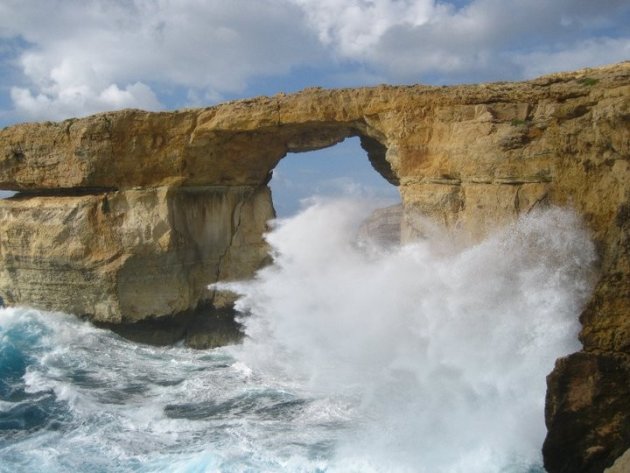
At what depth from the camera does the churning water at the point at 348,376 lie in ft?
29.1

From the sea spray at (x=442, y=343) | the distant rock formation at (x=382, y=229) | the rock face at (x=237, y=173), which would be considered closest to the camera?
the sea spray at (x=442, y=343)

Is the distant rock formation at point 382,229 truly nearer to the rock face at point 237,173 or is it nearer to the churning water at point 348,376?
the churning water at point 348,376

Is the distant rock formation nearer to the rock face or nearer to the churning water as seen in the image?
the churning water

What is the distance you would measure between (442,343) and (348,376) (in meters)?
2.22

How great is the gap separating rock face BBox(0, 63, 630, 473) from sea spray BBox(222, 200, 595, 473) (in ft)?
2.23

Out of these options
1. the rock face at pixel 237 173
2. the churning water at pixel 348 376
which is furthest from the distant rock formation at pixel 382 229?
the rock face at pixel 237 173

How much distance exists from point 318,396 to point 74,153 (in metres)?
7.45

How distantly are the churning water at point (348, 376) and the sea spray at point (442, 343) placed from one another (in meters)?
0.02

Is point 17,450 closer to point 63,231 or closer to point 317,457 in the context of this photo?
point 317,457

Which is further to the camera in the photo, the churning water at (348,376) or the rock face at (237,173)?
the rock face at (237,173)

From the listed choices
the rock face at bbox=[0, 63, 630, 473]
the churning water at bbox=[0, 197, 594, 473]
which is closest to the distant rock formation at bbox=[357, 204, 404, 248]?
the churning water at bbox=[0, 197, 594, 473]

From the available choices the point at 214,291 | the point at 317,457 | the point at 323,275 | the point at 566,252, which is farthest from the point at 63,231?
the point at 566,252

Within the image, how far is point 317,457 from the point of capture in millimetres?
8750

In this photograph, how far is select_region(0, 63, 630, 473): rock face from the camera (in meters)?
10.8
